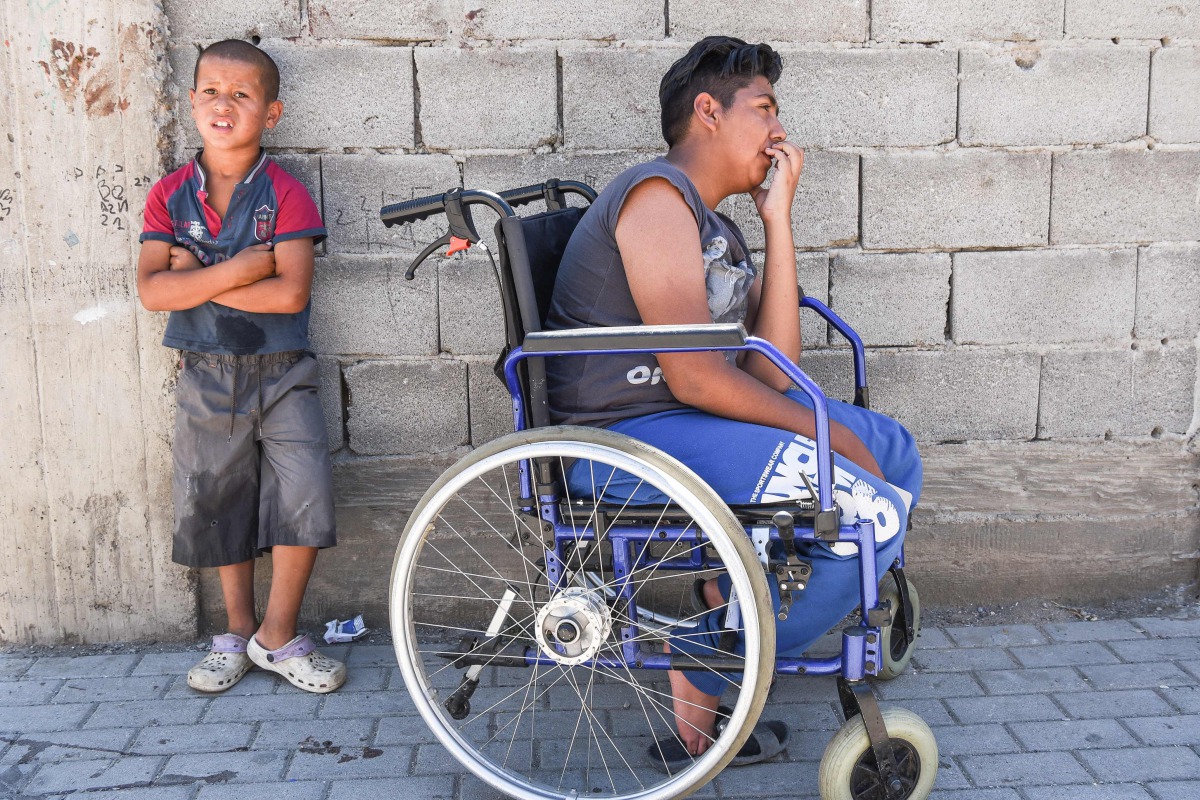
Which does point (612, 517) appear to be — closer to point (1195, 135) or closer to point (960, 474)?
point (960, 474)

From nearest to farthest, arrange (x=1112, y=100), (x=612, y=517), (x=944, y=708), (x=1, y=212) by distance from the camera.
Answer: (x=612, y=517)
(x=944, y=708)
(x=1, y=212)
(x=1112, y=100)

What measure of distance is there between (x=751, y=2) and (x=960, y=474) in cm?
163

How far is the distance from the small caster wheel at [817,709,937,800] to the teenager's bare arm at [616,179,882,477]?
0.66 metres

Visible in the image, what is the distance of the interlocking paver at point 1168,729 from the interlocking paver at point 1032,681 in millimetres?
214

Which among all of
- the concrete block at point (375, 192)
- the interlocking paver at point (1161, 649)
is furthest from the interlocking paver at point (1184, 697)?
the concrete block at point (375, 192)

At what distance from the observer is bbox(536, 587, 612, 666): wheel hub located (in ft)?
7.23

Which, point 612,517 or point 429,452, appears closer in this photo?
point 612,517

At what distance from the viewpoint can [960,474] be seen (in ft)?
11.3

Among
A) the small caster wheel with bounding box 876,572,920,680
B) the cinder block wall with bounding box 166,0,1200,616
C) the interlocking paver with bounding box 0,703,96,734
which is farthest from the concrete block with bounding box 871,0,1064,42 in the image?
the interlocking paver with bounding box 0,703,96,734

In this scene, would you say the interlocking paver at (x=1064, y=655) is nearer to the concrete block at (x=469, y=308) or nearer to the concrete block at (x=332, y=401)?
the concrete block at (x=469, y=308)

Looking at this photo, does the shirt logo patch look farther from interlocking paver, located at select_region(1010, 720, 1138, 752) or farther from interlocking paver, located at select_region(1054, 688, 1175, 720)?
interlocking paver, located at select_region(1054, 688, 1175, 720)

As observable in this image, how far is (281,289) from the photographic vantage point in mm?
2887

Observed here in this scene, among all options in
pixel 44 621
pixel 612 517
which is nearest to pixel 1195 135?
pixel 612 517

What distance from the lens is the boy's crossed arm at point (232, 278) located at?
2836 mm
